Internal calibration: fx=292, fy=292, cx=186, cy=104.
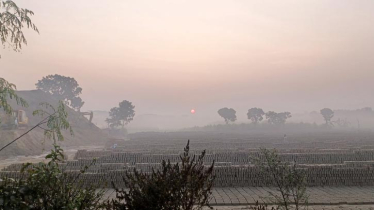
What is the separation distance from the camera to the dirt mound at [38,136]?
122 feet

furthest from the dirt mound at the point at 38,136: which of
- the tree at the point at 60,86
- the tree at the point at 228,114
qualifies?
the tree at the point at 228,114

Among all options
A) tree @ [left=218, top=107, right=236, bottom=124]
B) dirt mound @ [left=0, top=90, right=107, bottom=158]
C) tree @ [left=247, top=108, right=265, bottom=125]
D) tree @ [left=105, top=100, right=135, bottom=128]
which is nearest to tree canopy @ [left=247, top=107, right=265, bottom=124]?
tree @ [left=247, top=108, right=265, bottom=125]

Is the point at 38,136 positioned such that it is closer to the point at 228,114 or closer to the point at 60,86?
the point at 60,86

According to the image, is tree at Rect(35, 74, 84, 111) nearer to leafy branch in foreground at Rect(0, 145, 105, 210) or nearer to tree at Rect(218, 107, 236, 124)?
tree at Rect(218, 107, 236, 124)

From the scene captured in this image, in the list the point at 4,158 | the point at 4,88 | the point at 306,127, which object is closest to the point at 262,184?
the point at 4,88

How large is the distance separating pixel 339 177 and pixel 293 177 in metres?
9.75

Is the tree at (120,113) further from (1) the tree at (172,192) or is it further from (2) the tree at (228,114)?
(1) the tree at (172,192)

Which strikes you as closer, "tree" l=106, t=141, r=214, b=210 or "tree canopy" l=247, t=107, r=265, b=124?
"tree" l=106, t=141, r=214, b=210

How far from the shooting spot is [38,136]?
46281mm

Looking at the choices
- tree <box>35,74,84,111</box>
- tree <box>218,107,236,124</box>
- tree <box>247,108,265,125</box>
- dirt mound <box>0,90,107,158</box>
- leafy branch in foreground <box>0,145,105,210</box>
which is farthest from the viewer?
tree <box>218,107,236,124</box>

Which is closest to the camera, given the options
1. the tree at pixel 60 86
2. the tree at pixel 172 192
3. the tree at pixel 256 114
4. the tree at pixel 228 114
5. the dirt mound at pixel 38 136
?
the tree at pixel 172 192

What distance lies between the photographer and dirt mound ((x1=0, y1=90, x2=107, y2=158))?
37244mm

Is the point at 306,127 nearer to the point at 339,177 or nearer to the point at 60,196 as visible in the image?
the point at 339,177

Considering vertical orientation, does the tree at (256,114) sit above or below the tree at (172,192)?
above
